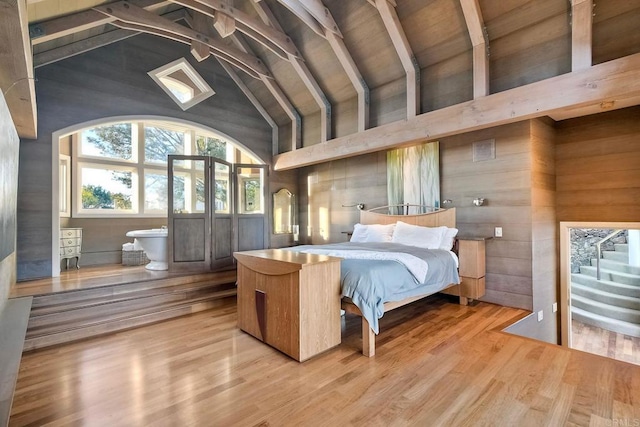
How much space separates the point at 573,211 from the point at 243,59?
560 cm

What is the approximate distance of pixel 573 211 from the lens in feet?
13.4

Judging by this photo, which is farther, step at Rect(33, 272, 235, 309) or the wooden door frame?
the wooden door frame

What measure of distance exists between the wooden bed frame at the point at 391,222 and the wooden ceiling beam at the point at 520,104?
3.67 ft

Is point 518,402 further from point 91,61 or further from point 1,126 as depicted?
point 91,61

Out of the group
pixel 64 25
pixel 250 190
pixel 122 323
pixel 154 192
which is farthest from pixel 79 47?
pixel 122 323

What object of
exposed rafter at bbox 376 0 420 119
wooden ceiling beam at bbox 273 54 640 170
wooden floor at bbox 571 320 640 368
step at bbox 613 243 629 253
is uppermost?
exposed rafter at bbox 376 0 420 119

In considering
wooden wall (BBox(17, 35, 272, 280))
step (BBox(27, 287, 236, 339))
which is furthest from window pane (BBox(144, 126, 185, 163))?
step (BBox(27, 287, 236, 339))

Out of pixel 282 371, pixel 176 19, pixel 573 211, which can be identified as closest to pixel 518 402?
pixel 282 371

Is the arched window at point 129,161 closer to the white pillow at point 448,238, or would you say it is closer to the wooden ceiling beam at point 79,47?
the wooden ceiling beam at point 79,47

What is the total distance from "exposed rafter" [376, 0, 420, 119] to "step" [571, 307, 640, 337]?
184 inches

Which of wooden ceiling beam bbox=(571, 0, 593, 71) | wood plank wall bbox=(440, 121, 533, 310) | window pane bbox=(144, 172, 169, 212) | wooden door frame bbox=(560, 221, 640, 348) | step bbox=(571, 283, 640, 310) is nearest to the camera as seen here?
wooden ceiling beam bbox=(571, 0, 593, 71)

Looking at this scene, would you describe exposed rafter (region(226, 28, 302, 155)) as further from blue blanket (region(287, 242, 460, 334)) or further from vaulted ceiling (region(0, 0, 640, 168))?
blue blanket (region(287, 242, 460, 334))

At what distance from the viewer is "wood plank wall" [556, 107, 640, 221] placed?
3.61 m

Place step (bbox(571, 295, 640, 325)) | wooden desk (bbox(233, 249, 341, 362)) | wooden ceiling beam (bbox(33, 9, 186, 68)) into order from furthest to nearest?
step (bbox(571, 295, 640, 325)) → wooden ceiling beam (bbox(33, 9, 186, 68)) → wooden desk (bbox(233, 249, 341, 362))
